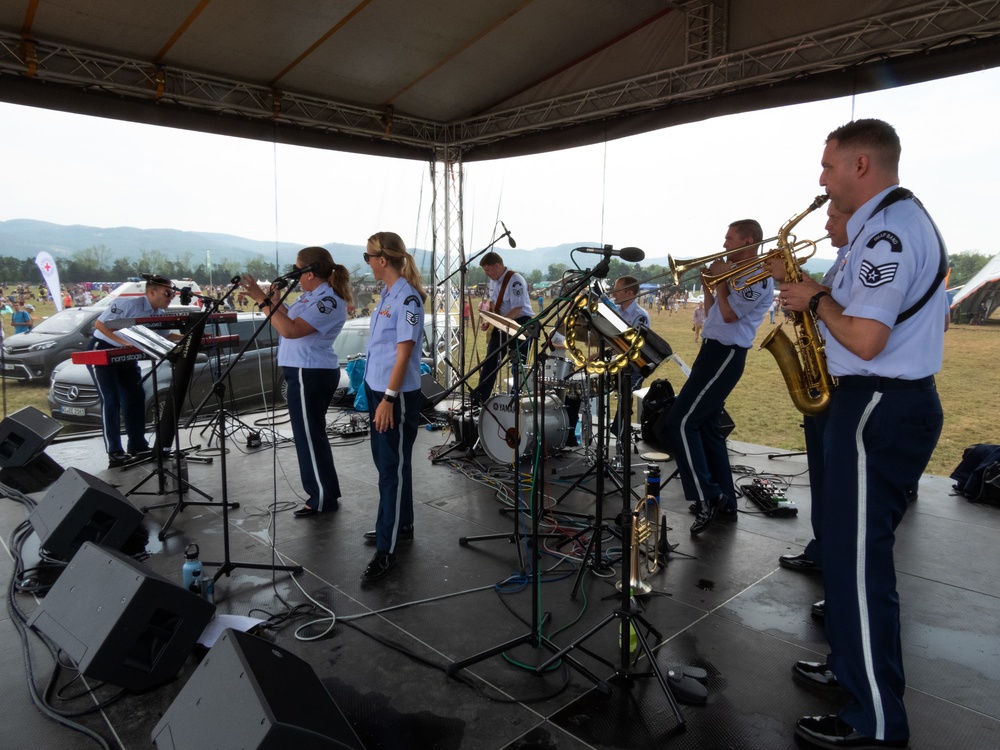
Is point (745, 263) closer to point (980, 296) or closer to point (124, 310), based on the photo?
point (980, 296)

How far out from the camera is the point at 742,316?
13.1 feet

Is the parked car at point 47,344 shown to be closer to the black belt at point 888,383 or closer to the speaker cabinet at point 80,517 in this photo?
the speaker cabinet at point 80,517

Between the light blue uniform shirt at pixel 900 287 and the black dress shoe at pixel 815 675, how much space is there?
1.30m

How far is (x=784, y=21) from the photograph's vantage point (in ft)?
17.1

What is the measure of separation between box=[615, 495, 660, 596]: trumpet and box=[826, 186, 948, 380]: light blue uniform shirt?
1.39m

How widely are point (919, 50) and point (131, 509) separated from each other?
21.6 feet

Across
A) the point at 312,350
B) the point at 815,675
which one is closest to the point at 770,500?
the point at 815,675

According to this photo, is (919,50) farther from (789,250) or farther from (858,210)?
(858,210)

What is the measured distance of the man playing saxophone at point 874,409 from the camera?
6.35 ft

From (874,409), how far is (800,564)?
1.93 meters

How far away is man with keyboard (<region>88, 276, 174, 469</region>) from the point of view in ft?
18.1

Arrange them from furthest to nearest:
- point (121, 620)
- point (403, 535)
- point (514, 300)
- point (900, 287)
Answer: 1. point (514, 300)
2. point (403, 535)
3. point (121, 620)
4. point (900, 287)

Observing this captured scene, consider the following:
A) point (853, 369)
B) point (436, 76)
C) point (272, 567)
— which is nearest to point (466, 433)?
point (272, 567)

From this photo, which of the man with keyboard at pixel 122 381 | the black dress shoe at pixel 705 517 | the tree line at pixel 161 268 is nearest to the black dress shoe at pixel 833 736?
the black dress shoe at pixel 705 517
